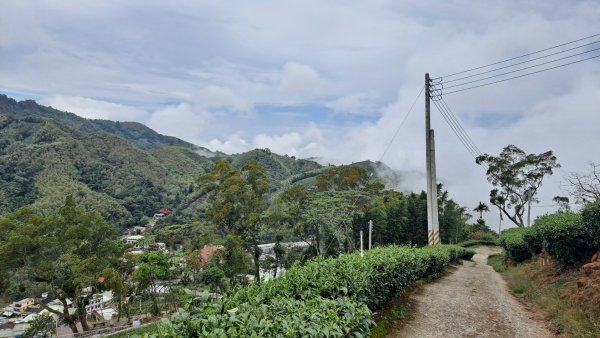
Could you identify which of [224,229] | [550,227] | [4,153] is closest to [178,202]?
[4,153]

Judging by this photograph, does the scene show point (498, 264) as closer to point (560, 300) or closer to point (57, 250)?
point (560, 300)

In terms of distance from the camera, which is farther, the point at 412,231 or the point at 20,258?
the point at 412,231

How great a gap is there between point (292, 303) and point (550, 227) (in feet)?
35.5

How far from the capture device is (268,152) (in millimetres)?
158125

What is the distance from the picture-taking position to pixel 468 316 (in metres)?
8.27

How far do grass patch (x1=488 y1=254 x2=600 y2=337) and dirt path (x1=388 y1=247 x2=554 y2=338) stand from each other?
342mm

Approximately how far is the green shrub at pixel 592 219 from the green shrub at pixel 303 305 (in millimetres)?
5313

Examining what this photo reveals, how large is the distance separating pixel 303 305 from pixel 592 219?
8.50 m

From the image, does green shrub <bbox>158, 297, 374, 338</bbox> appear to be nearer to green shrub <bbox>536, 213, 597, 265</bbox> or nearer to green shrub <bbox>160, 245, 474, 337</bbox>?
green shrub <bbox>160, 245, 474, 337</bbox>

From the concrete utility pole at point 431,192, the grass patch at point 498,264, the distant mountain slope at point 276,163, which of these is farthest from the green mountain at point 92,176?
the concrete utility pole at point 431,192

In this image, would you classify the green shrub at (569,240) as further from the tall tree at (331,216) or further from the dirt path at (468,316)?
the tall tree at (331,216)

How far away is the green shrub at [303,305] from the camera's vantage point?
3.06 metres

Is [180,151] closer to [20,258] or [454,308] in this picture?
[20,258]

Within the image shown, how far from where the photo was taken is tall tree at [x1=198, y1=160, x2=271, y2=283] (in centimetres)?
2938
